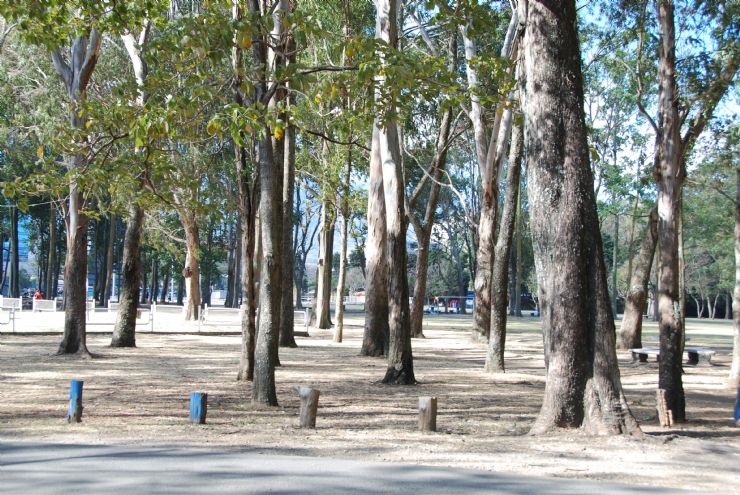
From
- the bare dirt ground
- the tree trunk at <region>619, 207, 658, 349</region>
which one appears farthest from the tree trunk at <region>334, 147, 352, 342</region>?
the tree trunk at <region>619, 207, 658, 349</region>

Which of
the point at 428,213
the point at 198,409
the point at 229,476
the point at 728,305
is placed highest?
the point at 428,213

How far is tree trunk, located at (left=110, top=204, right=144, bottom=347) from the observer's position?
21766 mm

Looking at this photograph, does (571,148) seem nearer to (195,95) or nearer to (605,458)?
(605,458)

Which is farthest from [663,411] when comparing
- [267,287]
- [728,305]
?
[728,305]

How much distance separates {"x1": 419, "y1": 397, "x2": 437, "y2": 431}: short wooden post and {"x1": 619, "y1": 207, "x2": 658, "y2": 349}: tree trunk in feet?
52.9

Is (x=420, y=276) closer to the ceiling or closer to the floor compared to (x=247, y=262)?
closer to the ceiling

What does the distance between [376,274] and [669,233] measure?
9593 mm

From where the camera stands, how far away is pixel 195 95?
10375 millimetres

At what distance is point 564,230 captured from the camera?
10.1m

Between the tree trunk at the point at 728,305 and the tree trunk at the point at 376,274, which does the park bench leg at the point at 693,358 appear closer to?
the tree trunk at the point at 376,274

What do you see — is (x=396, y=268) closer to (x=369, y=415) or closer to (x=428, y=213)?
(x=369, y=415)

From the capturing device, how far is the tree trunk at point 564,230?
10.1m

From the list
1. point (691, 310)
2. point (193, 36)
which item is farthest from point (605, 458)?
point (691, 310)

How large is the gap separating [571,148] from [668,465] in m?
3.97
